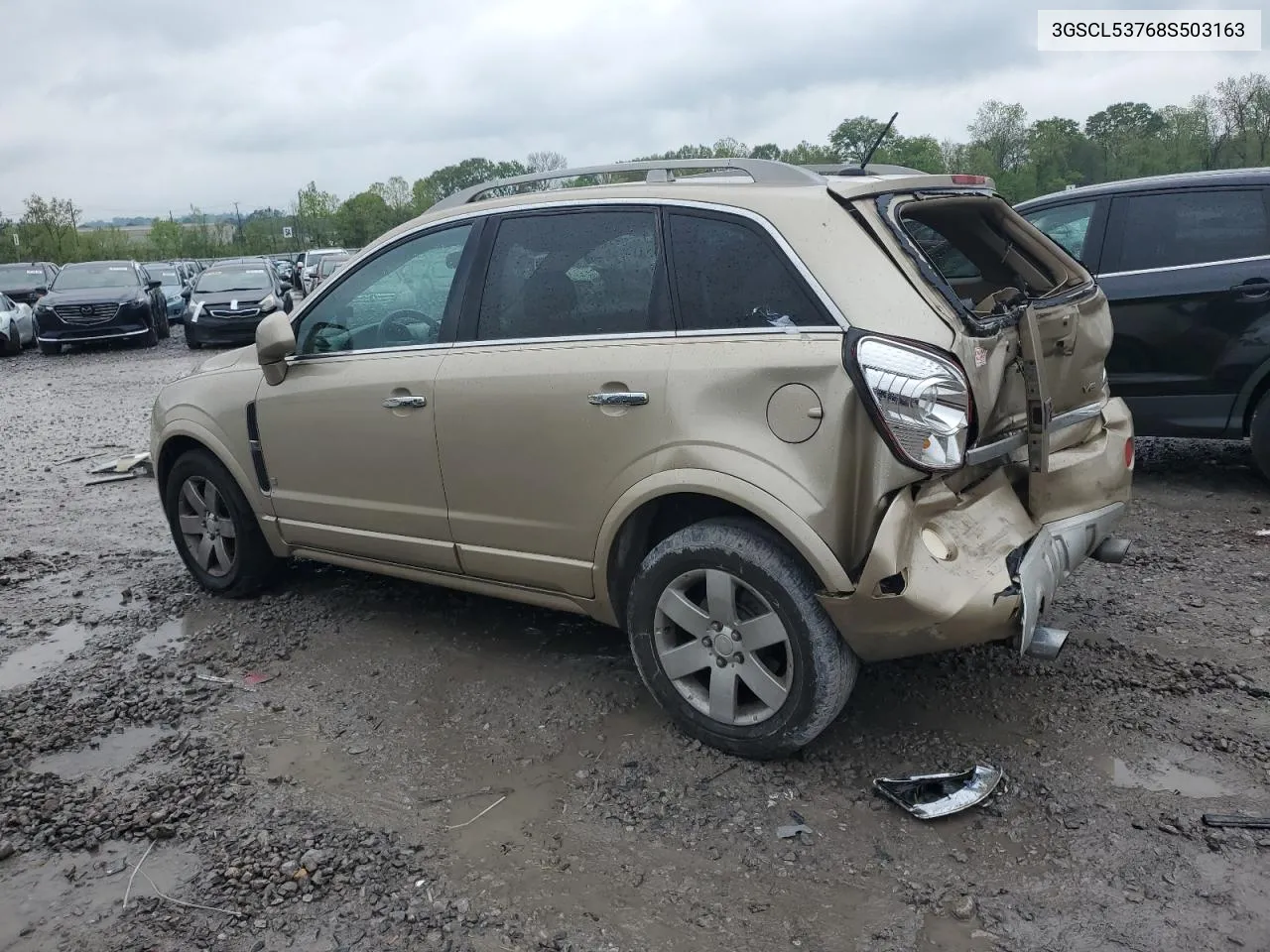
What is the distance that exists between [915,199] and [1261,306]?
334 centimetres

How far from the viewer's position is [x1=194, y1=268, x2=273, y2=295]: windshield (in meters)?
20.2

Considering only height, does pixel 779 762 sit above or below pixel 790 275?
below

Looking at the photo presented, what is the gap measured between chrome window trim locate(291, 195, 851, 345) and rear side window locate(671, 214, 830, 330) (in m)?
0.03

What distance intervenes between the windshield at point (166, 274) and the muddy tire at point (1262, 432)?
2634 centimetres

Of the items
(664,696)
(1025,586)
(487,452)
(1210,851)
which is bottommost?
(1210,851)

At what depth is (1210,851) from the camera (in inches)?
114

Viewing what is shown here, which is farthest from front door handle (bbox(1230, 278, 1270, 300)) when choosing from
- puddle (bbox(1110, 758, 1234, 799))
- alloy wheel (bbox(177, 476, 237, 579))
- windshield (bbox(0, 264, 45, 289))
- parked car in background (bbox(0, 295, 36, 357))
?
windshield (bbox(0, 264, 45, 289))

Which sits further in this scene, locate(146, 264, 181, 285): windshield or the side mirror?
locate(146, 264, 181, 285): windshield

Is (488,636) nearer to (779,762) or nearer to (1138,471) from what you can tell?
(779,762)

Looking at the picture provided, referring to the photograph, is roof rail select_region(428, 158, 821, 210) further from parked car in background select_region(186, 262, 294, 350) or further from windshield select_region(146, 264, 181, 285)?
windshield select_region(146, 264, 181, 285)

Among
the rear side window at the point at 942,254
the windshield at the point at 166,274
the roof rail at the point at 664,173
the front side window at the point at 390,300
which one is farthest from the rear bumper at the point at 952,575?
the windshield at the point at 166,274

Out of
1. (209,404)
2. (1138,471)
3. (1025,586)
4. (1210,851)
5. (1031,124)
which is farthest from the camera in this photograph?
(1031,124)

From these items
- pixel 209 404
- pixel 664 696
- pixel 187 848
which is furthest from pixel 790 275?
pixel 209 404

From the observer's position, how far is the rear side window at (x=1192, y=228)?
5984 mm
